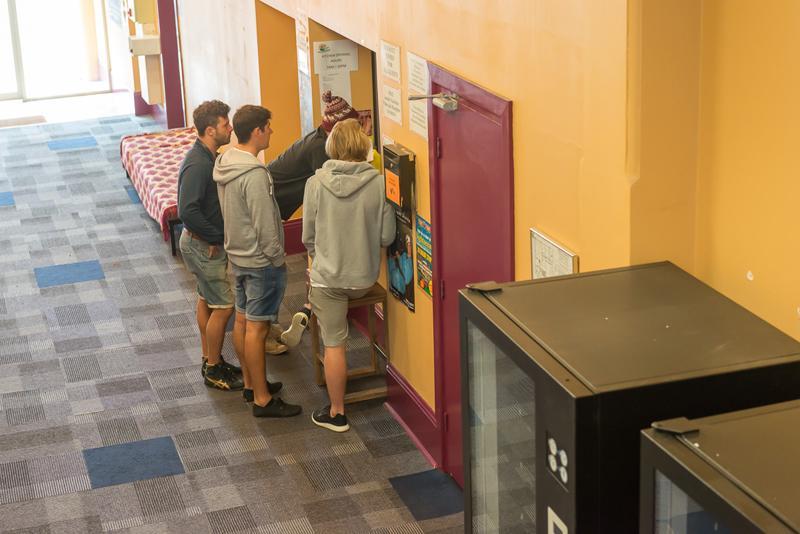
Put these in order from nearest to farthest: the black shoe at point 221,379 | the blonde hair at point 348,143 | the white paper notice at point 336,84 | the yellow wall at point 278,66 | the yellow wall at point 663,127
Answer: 1. the yellow wall at point 663,127
2. the blonde hair at point 348,143
3. the black shoe at point 221,379
4. the white paper notice at point 336,84
5. the yellow wall at point 278,66

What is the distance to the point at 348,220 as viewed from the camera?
17.0 feet

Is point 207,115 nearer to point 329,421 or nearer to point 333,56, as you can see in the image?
point 333,56

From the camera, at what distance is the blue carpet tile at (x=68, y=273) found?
24.9ft

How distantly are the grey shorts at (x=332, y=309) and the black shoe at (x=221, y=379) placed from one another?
77 centimetres

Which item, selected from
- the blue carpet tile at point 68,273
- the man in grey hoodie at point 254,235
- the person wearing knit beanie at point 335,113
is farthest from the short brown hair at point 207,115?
the blue carpet tile at point 68,273

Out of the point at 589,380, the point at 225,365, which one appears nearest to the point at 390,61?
the point at 225,365

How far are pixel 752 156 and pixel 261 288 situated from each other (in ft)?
10.4

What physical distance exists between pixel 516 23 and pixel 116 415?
318 cm

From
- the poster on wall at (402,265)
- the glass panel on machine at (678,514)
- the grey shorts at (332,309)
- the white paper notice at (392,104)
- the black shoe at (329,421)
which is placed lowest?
the black shoe at (329,421)

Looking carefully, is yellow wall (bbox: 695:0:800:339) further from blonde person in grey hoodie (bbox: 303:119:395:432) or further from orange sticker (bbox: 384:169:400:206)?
blonde person in grey hoodie (bbox: 303:119:395:432)

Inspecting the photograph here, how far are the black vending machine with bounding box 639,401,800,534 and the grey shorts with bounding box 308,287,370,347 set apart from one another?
3.40 meters

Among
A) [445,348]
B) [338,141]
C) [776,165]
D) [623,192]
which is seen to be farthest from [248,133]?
[776,165]

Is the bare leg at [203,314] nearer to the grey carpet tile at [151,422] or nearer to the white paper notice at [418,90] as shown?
the grey carpet tile at [151,422]

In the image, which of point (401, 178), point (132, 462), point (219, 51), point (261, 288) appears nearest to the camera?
point (401, 178)
